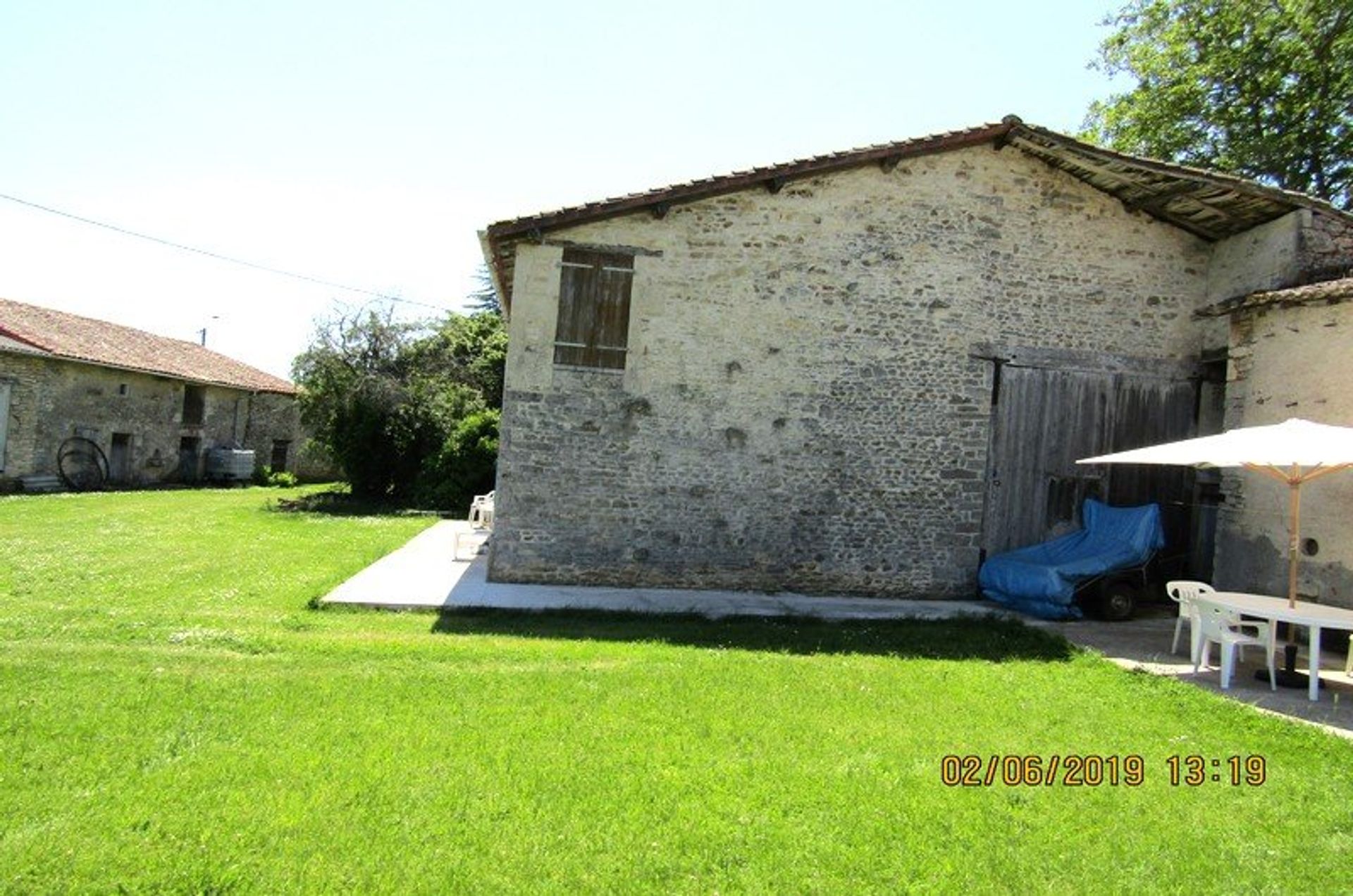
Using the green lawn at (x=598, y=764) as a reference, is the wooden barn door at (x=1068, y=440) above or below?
above

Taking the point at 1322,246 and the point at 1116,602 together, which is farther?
the point at 1322,246

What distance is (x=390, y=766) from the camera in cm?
386

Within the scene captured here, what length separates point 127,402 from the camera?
73.6 ft

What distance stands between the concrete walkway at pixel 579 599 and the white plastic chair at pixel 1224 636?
2.67 meters

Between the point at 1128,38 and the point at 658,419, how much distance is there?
57.4 feet

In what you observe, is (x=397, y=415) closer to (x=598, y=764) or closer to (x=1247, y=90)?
(x=598, y=764)

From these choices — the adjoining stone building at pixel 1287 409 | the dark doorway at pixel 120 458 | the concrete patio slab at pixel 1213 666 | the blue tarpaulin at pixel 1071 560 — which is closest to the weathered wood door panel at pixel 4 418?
the dark doorway at pixel 120 458

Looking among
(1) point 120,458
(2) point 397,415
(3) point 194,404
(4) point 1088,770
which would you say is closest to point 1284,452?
(4) point 1088,770

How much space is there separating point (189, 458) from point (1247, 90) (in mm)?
30356

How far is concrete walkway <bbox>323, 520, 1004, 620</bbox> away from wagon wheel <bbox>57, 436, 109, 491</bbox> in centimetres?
1598

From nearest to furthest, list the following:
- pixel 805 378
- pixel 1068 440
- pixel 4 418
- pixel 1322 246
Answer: pixel 1322 246, pixel 805 378, pixel 1068 440, pixel 4 418

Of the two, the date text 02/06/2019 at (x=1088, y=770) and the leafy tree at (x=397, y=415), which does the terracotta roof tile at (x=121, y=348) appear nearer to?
the leafy tree at (x=397, y=415)

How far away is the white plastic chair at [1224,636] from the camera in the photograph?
5.83 meters

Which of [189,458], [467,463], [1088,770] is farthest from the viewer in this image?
[189,458]
